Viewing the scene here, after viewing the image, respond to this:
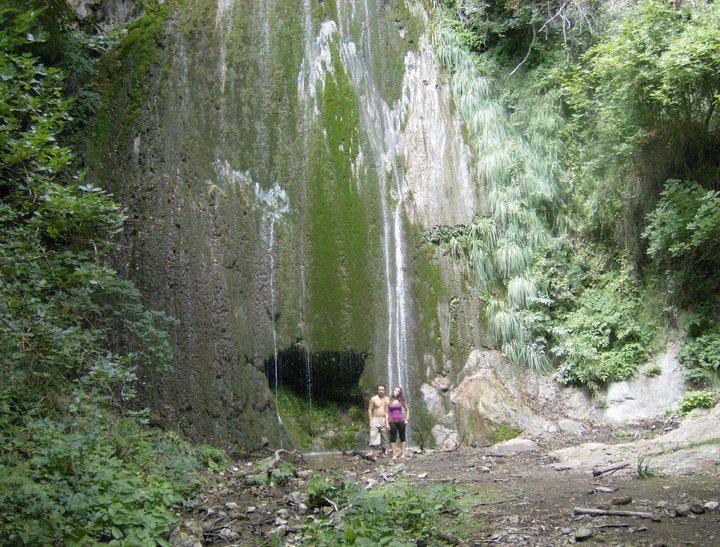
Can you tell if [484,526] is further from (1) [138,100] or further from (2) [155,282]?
(1) [138,100]

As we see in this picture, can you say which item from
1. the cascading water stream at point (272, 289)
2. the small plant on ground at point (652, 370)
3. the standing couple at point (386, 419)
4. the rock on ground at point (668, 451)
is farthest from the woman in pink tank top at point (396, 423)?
the small plant on ground at point (652, 370)

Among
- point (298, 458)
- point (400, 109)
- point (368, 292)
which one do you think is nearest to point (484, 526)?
point (298, 458)

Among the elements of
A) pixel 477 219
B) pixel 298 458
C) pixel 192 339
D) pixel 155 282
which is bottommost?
pixel 298 458

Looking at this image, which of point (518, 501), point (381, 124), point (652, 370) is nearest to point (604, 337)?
point (652, 370)

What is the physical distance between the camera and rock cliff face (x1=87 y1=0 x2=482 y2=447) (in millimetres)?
8812

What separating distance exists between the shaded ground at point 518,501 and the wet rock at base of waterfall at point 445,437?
110 centimetres

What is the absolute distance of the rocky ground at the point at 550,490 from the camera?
151 inches

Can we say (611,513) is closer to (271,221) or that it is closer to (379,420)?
(379,420)

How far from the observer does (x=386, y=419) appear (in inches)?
325

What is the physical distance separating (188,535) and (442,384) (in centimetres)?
538

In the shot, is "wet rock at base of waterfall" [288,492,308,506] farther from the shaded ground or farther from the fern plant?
the fern plant

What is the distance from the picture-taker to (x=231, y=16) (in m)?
10.1

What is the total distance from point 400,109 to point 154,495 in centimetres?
783

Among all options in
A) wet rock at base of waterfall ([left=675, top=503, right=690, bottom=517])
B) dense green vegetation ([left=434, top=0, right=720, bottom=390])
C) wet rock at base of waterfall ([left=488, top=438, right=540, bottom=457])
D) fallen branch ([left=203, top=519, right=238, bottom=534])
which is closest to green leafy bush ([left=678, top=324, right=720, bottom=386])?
dense green vegetation ([left=434, top=0, right=720, bottom=390])
